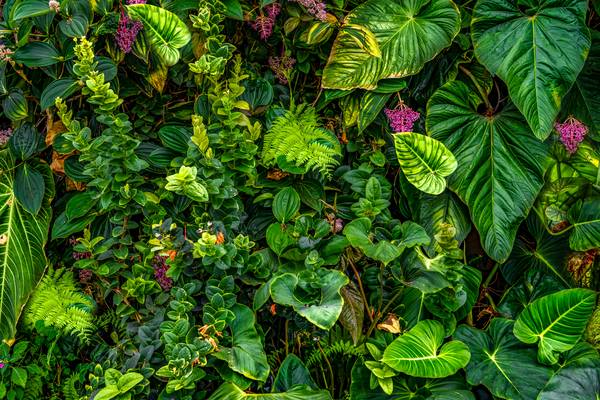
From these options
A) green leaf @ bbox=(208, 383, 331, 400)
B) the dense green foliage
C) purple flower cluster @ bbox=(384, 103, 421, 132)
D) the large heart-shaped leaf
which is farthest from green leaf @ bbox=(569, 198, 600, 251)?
green leaf @ bbox=(208, 383, 331, 400)

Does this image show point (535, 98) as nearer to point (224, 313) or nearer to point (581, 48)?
point (581, 48)

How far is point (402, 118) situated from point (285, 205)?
49 centimetres

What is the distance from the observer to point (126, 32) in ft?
6.28

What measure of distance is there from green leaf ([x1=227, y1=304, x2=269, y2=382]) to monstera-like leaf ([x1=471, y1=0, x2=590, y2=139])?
3.23ft

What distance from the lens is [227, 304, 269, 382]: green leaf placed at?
1707 mm

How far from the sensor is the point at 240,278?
189 cm

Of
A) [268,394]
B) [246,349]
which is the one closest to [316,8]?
[246,349]

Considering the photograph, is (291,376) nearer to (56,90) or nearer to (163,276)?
(163,276)

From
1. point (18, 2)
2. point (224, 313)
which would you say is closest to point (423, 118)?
point (224, 313)

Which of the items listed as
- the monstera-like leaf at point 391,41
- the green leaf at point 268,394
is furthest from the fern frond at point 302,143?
the green leaf at point 268,394

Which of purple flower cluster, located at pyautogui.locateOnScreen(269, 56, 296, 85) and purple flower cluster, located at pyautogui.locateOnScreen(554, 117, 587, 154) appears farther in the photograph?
purple flower cluster, located at pyautogui.locateOnScreen(269, 56, 296, 85)

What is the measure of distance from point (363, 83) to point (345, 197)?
0.38m

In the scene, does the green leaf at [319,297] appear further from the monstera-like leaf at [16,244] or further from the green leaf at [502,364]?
the monstera-like leaf at [16,244]

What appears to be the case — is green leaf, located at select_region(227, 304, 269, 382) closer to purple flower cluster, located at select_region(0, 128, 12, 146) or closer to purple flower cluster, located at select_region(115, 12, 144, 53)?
purple flower cluster, located at select_region(115, 12, 144, 53)
